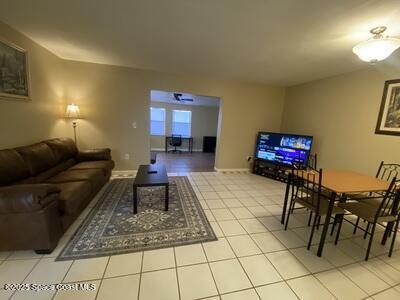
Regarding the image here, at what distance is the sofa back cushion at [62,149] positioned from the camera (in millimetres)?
2916

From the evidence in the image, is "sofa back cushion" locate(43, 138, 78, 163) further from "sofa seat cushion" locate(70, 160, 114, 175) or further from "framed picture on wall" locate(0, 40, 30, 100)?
"framed picture on wall" locate(0, 40, 30, 100)

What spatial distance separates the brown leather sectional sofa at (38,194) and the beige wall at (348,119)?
14.3 feet

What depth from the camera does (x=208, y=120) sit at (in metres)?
8.90

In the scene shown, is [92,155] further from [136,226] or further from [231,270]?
[231,270]

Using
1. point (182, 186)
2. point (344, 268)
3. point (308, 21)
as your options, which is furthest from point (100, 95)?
point (344, 268)

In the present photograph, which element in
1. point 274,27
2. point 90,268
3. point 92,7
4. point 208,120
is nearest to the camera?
point 90,268

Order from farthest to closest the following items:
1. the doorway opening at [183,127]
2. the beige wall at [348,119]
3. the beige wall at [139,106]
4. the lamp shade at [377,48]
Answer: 1. the doorway opening at [183,127]
2. the beige wall at [139,106]
3. the beige wall at [348,119]
4. the lamp shade at [377,48]

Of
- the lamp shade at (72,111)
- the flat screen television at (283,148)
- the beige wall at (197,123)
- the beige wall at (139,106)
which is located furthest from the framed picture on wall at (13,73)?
the beige wall at (197,123)

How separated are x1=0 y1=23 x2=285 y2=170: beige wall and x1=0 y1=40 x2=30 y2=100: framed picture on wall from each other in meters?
0.11

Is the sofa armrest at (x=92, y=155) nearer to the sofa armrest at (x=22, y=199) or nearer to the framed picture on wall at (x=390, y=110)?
the sofa armrest at (x=22, y=199)

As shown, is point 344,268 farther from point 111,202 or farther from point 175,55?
point 175,55

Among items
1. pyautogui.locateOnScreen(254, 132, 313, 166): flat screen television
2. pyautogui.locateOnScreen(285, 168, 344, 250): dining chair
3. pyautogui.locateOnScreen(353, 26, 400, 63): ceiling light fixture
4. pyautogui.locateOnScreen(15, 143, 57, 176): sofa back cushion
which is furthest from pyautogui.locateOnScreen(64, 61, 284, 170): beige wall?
pyautogui.locateOnScreen(353, 26, 400, 63): ceiling light fixture

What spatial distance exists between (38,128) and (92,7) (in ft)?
7.21

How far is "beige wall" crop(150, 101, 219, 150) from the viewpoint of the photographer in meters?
8.40
